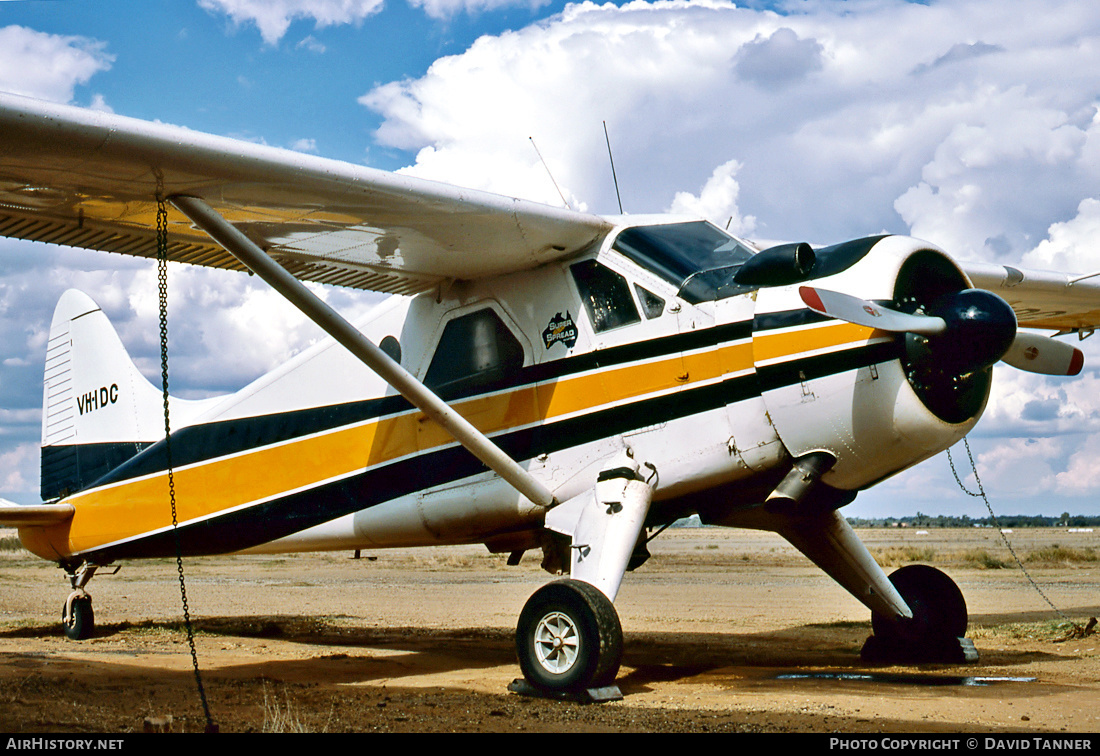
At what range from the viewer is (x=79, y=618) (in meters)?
12.2

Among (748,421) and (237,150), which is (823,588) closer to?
(748,421)

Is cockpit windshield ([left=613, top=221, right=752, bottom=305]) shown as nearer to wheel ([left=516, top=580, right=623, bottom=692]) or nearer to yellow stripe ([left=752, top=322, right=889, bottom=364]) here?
yellow stripe ([left=752, top=322, right=889, bottom=364])

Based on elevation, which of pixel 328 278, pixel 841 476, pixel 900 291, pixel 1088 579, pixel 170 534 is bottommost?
pixel 1088 579

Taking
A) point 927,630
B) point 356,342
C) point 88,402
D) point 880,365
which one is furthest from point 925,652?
point 88,402

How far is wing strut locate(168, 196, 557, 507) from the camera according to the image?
6.99 meters

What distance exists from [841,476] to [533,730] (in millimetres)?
3087

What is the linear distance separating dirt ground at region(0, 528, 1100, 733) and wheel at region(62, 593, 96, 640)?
0.23 metres

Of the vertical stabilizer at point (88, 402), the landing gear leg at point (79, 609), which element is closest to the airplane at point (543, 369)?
the landing gear leg at point (79, 609)

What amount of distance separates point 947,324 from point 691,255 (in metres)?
2.10

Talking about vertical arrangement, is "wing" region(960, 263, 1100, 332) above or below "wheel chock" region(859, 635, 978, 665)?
above

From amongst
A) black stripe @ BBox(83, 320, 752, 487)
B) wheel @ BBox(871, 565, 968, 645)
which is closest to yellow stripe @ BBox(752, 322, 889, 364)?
black stripe @ BBox(83, 320, 752, 487)

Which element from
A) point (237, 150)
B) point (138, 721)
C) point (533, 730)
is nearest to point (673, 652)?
point (533, 730)

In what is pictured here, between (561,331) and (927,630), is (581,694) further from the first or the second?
(927,630)

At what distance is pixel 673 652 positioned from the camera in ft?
35.0
